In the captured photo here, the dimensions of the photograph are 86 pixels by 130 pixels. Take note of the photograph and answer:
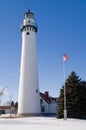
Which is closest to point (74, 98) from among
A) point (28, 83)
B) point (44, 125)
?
point (28, 83)

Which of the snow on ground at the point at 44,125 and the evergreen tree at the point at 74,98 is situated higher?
the evergreen tree at the point at 74,98

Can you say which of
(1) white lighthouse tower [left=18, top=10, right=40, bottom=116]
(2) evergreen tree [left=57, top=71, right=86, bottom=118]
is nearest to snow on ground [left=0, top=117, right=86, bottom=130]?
(2) evergreen tree [left=57, top=71, right=86, bottom=118]

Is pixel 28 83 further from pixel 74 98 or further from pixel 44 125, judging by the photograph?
pixel 44 125

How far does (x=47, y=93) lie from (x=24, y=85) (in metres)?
22.4

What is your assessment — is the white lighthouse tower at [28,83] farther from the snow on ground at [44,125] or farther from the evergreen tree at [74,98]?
the snow on ground at [44,125]

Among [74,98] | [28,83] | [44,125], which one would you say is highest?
[28,83]

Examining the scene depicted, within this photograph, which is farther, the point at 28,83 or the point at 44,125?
the point at 28,83

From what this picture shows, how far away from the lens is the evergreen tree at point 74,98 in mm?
37438

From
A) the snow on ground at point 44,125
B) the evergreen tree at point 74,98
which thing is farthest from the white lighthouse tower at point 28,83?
the snow on ground at point 44,125

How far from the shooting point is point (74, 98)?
124 feet

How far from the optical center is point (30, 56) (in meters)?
49.9

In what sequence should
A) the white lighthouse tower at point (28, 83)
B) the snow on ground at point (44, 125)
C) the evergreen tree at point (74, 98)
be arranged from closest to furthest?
the snow on ground at point (44, 125)
the evergreen tree at point (74, 98)
the white lighthouse tower at point (28, 83)

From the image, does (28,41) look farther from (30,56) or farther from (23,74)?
(23,74)

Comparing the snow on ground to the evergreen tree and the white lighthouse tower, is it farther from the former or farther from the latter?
the white lighthouse tower
